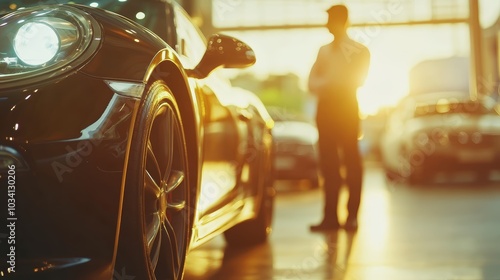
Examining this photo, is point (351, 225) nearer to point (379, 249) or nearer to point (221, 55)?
point (379, 249)

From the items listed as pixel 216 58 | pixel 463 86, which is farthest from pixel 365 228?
pixel 463 86

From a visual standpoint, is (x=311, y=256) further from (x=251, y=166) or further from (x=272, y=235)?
(x=272, y=235)

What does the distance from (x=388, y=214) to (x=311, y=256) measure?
3391mm

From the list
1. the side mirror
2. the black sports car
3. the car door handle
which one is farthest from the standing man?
the black sports car

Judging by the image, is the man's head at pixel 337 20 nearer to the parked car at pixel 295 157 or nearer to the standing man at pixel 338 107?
the standing man at pixel 338 107

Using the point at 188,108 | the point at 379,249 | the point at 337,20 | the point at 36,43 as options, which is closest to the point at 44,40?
the point at 36,43

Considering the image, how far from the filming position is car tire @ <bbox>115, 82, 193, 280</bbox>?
315cm

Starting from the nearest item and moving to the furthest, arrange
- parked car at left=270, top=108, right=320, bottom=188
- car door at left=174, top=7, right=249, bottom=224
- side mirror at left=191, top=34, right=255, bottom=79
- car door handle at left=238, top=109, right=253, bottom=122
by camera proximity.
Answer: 1. side mirror at left=191, top=34, right=255, bottom=79
2. car door at left=174, top=7, right=249, bottom=224
3. car door handle at left=238, top=109, right=253, bottom=122
4. parked car at left=270, top=108, right=320, bottom=188

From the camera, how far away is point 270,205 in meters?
6.84

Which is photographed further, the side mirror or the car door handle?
the car door handle

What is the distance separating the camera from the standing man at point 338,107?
7652mm

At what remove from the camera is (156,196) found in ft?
11.5

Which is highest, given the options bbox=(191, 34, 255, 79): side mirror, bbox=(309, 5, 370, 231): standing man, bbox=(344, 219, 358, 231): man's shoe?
bbox=(191, 34, 255, 79): side mirror

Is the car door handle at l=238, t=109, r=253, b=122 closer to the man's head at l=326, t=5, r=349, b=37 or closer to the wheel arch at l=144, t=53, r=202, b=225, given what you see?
the wheel arch at l=144, t=53, r=202, b=225
